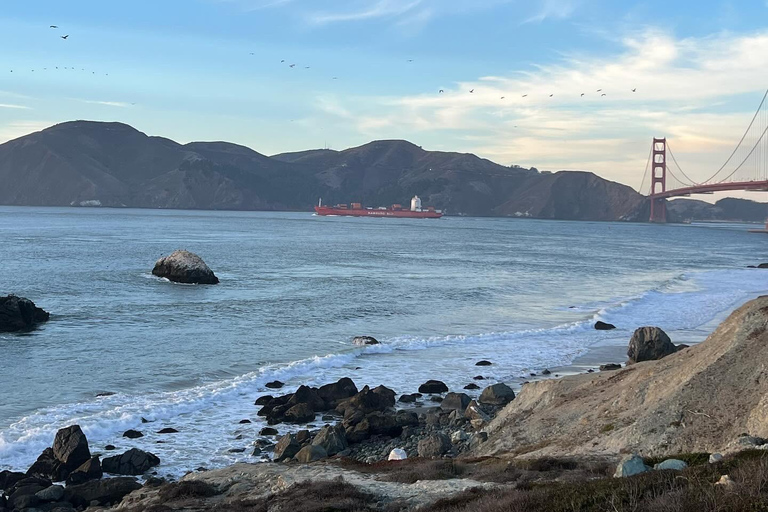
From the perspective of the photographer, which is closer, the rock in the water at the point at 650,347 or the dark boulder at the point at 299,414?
the dark boulder at the point at 299,414

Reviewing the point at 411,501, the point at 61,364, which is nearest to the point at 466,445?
the point at 411,501

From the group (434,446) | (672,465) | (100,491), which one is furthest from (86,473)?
(672,465)

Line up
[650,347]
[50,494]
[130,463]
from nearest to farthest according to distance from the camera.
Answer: [50,494] → [130,463] → [650,347]

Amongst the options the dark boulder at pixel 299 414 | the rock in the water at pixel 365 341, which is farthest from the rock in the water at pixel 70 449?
the rock in the water at pixel 365 341

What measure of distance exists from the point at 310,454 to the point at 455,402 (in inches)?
165

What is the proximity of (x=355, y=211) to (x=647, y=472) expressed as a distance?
174816 millimetres

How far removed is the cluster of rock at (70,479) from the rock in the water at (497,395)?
6.67 m

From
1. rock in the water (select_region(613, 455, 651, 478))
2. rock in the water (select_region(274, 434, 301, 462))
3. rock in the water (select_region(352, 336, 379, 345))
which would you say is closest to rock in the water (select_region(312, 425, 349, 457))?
rock in the water (select_region(274, 434, 301, 462))

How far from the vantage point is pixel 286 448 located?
37.6ft

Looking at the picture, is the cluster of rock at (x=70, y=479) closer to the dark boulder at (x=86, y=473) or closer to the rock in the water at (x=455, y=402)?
the dark boulder at (x=86, y=473)

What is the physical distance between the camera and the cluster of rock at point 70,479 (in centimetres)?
960

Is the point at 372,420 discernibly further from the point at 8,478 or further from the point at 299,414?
the point at 8,478

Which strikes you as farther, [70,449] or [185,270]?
[185,270]

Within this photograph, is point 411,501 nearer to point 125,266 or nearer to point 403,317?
point 403,317
